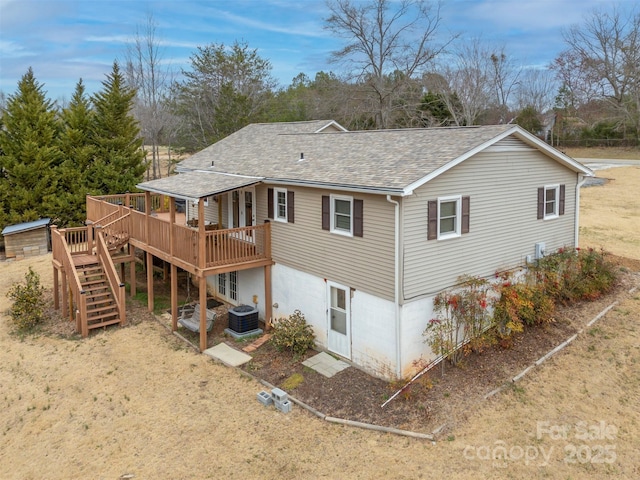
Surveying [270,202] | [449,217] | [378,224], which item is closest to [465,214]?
[449,217]

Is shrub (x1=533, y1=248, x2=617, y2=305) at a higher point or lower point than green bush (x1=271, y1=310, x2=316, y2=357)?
higher

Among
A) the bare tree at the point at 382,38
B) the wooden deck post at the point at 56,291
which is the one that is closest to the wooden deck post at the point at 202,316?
the wooden deck post at the point at 56,291

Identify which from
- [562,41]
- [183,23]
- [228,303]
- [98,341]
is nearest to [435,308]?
[228,303]

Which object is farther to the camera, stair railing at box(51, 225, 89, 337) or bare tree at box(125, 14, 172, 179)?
bare tree at box(125, 14, 172, 179)

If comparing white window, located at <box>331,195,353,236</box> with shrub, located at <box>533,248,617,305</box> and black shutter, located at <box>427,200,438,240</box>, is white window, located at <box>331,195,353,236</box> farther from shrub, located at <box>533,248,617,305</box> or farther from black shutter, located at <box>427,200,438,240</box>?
shrub, located at <box>533,248,617,305</box>

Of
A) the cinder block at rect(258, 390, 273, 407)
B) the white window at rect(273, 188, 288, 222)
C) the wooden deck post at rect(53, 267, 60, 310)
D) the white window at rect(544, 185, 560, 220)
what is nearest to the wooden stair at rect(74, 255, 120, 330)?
the wooden deck post at rect(53, 267, 60, 310)

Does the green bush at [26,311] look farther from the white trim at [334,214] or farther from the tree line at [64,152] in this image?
the tree line at [64,152]

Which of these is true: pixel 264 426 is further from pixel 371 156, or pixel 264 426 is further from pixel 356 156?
pixel 356 156
